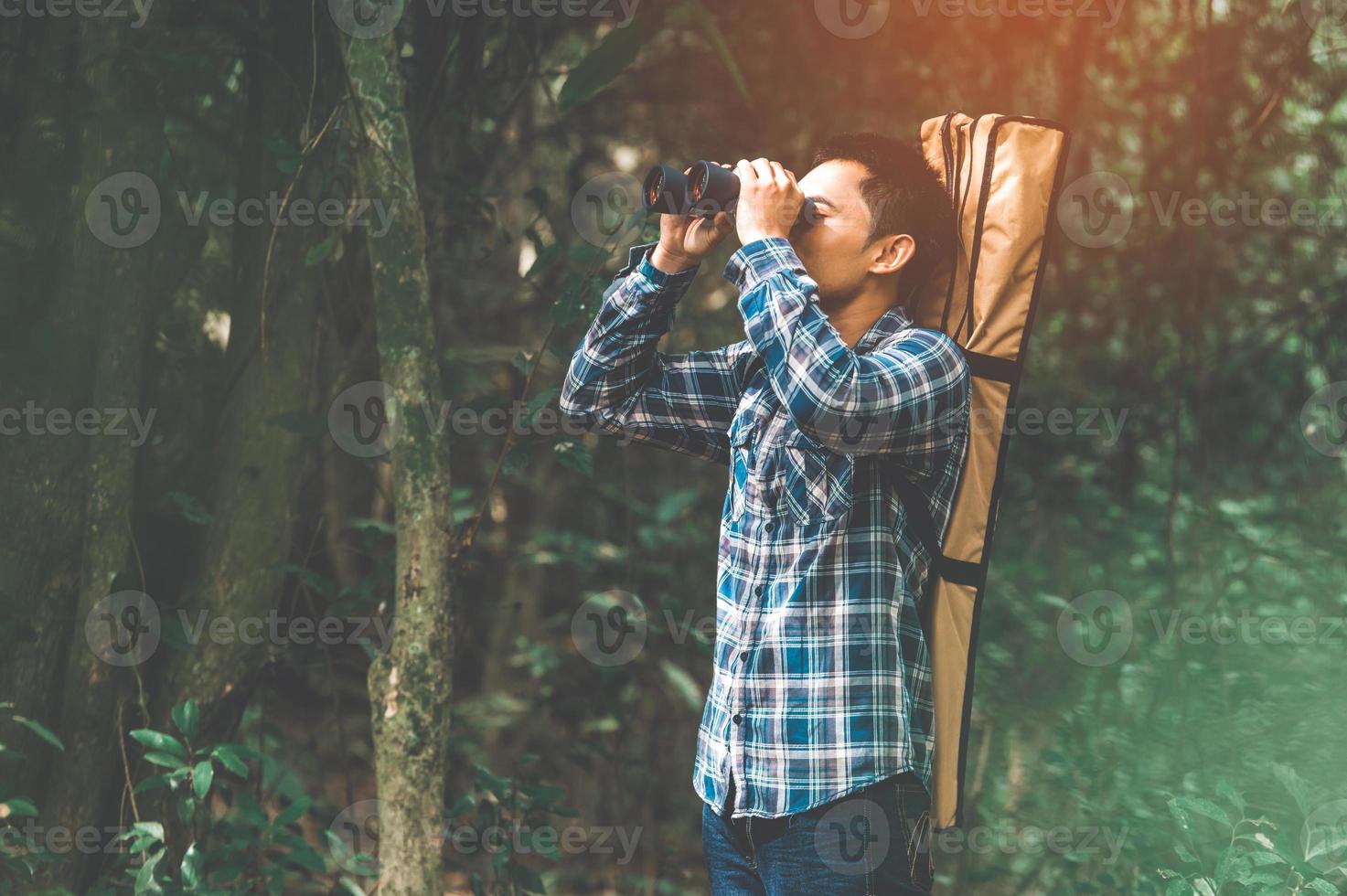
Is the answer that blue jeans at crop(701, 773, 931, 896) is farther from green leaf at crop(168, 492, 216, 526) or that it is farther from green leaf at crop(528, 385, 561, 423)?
green leaf at crop(168, 492, 216, 526)

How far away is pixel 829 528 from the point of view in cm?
138

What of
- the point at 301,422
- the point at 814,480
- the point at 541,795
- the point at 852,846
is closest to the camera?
the point at 852,846

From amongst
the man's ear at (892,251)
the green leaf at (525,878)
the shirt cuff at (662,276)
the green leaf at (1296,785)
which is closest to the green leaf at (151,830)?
the green leaf at (525,878)

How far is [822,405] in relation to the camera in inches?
51.2

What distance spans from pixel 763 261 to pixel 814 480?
251 mm

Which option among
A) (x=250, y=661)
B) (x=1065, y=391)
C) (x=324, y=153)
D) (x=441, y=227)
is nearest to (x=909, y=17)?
(x=1065, y=391)

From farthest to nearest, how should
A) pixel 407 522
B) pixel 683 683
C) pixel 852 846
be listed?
1. pixel 683 683
2. pixel 407 522
3. pixel 852 846

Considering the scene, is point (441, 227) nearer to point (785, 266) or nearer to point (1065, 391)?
point (785, 266)

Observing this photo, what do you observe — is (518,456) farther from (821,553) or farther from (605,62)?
(821,553)

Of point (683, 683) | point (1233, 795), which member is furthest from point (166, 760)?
point (1233, 795)

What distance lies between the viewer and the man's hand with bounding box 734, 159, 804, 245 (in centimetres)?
141

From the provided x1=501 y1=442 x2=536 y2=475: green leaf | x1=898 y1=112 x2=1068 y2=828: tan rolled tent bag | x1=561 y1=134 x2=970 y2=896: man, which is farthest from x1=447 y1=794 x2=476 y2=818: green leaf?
x1=898 y1=112 x2=1068 y2=828: tan rolled tent bag

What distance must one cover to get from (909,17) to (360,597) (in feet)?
7.39

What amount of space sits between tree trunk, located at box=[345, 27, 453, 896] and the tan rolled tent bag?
859 mm
